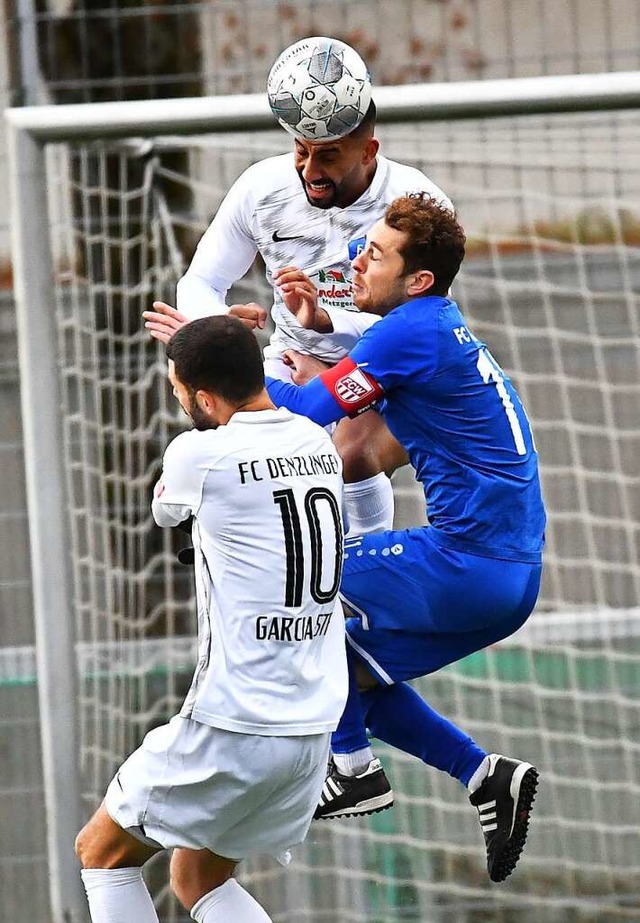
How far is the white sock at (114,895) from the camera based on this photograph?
3668 millimetres

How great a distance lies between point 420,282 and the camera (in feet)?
12.1

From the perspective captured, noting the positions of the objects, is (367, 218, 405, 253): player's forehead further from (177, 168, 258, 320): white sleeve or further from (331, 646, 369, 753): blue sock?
(331, 646, 369, 753): blue sock

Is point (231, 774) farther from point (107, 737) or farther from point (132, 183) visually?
point (132, 183)

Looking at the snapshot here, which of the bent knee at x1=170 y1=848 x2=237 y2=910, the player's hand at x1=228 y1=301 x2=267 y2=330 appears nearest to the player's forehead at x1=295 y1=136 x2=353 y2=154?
the player's hand at x1=228 y1=301 x2=267 y2=330

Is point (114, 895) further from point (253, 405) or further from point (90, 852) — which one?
point (253, 405)

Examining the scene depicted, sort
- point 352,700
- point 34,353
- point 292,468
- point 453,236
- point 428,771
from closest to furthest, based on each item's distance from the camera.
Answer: point 292,468 → point 453,236 → point 352,700 → point 34,353 → point 428,771

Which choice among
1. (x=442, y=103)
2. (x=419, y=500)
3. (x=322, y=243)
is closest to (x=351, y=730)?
(x=322, y=243)

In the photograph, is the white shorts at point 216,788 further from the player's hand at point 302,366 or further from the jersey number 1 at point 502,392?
the player's hand at point 302,366

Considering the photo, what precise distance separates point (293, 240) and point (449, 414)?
0.66 meters

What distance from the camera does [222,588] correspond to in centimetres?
341

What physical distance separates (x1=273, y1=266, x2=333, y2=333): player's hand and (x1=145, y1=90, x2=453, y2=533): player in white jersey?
14 cm

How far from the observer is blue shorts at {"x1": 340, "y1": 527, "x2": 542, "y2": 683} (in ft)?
12.3

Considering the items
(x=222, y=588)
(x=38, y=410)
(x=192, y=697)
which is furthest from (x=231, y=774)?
(x=38, y=410)

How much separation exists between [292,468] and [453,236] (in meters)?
0.71
